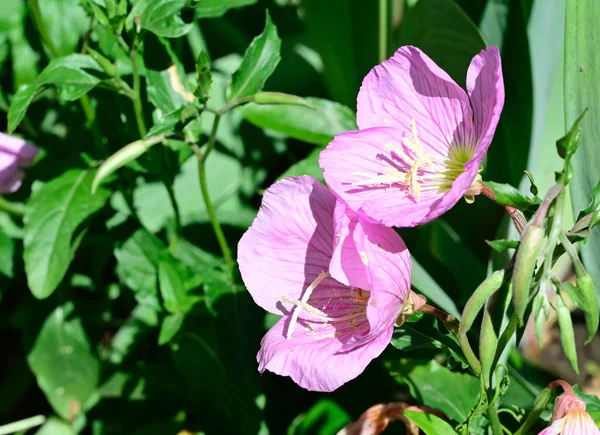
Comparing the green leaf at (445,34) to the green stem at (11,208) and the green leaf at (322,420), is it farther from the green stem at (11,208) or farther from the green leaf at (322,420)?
the green stem at (11,208)

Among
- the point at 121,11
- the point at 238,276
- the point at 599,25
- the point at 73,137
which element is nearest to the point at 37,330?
the point at 73,137

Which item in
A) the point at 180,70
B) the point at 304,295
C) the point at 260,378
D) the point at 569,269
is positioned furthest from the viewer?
the point at 569,269

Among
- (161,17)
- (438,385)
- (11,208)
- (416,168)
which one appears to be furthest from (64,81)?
(438,385)

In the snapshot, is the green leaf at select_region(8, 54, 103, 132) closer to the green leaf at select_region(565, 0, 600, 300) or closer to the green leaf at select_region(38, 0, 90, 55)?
the green leaf at select_region(38, 0, 90, 55)

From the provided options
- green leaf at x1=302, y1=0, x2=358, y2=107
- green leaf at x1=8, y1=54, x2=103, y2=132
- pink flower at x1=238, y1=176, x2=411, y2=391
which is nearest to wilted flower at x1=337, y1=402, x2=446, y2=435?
pink flower at x1=238, y1=176, x2=411, y2=391

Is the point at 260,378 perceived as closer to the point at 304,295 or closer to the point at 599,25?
the point at 304,295

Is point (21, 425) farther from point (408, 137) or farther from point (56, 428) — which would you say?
point (408, 137)
